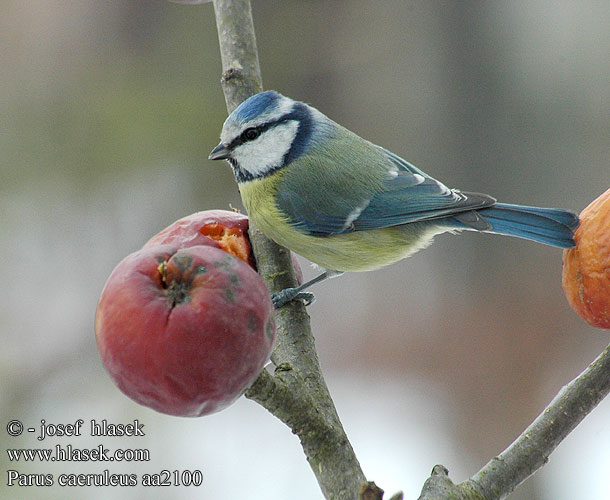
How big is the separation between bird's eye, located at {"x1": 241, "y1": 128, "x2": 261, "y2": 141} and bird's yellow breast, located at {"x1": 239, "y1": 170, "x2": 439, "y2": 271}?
0.35 ft

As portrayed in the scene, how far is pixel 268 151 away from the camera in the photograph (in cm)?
145

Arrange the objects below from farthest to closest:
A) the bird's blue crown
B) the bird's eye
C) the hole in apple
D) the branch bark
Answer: the bird's eye < the bird's blue crown < the hole in apple < the branch bark

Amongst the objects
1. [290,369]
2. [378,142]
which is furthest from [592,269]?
[378,142]

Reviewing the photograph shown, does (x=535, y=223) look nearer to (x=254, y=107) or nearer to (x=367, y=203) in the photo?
(x=367, y=203)

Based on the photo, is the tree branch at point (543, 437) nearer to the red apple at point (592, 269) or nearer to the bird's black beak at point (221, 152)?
the red apple at point (592, 269)

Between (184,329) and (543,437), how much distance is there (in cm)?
47

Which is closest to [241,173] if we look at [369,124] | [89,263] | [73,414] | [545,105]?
[73,414]

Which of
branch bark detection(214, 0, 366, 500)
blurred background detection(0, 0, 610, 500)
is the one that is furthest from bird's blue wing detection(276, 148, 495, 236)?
blurred background detection(0, 0, 610, 500)

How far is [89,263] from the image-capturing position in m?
2.47

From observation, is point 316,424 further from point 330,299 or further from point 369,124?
point 369,124

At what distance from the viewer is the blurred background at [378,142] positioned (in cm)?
218

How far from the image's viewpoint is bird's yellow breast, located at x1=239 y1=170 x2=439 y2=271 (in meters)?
1.35

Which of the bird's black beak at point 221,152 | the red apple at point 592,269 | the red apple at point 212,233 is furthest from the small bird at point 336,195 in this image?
the red apple at point 592,269

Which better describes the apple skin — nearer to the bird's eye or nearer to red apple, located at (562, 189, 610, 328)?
red apple, located at (562, 189, 610, 328)
